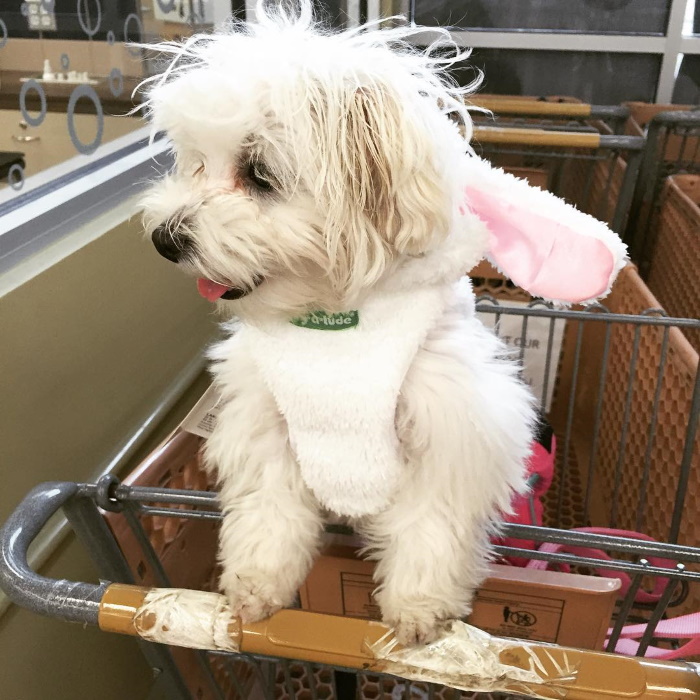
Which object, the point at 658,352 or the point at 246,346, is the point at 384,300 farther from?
the point at 658,352

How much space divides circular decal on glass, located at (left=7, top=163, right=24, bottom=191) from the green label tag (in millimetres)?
564

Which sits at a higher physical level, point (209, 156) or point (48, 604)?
point (209, 156)

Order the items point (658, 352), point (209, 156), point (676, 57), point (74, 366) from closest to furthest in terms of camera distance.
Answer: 1. point (209, 156)
2. point (74, 366)
3. point (658, 352)
4. point (676, 57)

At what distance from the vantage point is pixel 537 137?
1344mm

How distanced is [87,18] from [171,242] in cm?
78

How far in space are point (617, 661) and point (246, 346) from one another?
0.45 meters

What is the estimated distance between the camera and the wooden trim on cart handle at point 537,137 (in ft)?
4.36

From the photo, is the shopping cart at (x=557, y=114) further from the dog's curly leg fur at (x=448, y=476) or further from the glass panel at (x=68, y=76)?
the dog's curly leg fur at (x=448, y=476)

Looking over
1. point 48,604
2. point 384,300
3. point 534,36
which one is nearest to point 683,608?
point 384,300

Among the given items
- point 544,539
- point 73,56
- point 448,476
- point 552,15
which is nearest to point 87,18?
point 73,56

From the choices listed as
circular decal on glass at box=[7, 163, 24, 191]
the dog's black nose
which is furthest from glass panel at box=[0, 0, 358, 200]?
the dog's black nose

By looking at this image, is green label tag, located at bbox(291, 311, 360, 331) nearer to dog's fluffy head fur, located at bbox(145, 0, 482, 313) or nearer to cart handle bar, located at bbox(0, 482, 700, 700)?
dog's fluffy head fur, located at bbox(145, 0, 482, 313)

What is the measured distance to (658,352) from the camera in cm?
110

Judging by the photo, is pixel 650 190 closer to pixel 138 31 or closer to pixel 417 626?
pixel 138 31
